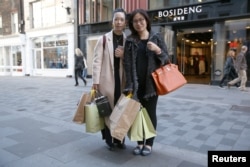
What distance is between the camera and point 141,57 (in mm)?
3330

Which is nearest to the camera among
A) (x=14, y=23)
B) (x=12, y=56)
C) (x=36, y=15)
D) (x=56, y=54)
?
(x=56, y=54)

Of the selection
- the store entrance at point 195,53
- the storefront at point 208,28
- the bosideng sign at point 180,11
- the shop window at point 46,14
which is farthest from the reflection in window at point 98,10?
the store entrance at point 195,53

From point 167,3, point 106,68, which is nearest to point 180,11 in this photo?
point 167,3

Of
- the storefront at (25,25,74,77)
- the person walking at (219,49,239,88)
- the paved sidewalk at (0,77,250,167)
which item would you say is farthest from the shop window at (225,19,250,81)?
the storefront at (25,25,74,77)

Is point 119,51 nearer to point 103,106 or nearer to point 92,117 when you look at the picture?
point 103,106

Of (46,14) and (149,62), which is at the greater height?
(46,14)

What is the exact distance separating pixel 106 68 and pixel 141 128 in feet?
3.10

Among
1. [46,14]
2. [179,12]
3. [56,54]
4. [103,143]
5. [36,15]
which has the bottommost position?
[103,143]

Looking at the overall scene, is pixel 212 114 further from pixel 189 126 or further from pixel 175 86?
pixel 175 86

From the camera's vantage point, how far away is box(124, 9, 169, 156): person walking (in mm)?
3266

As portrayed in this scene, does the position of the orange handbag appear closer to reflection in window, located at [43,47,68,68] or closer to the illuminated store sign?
the illuminated store sign

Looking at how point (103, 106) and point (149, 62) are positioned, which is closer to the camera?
point (149, 62)

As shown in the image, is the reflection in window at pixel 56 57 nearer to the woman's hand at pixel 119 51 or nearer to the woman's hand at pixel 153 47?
the woman's hand at pixel 119 51

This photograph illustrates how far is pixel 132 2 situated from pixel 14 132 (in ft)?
40.3
